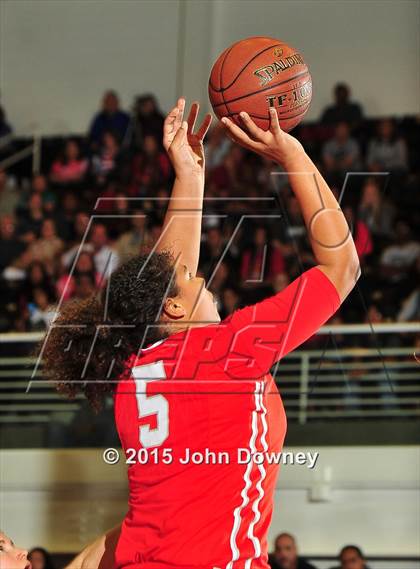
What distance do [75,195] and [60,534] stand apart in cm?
341

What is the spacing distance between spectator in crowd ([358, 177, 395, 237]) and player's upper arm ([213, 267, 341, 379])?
4.92 meters

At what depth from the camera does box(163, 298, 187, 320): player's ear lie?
2252 mm

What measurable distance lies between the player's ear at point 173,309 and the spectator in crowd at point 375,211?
4.82 meters

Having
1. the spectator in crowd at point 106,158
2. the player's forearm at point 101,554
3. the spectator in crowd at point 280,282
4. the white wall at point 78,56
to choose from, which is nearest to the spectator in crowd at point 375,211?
the spectator in crowd at point 280,282

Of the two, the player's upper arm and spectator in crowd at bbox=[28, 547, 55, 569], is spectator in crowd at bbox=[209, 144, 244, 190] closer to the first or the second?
spectator in crowd at bbox=[28, 547, 55, 569]

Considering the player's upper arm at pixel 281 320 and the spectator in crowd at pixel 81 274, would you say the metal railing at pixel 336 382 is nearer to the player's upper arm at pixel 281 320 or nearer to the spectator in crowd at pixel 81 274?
the spectator in crowd at pixel 81 274

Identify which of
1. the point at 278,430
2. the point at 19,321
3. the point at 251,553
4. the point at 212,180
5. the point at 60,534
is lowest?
the point at 60,534

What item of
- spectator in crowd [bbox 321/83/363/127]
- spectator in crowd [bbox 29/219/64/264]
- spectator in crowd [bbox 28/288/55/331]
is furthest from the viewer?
spectator in crowd [bbox 321/83/363/127]

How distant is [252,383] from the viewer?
7.16ft

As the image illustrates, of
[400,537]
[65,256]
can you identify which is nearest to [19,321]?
[65,256]

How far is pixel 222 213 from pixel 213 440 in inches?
200

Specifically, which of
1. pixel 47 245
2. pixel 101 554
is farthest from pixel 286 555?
pixel 47 245

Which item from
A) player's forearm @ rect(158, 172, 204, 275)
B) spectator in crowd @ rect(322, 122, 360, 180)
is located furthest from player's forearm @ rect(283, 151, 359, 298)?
spectator in crowd @ rect(322, 122, 360, 180)

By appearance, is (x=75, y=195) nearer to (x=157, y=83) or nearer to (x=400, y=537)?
(x=157, y=83)
